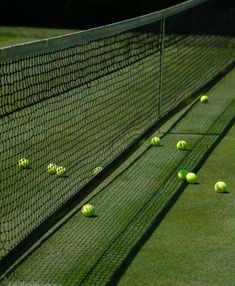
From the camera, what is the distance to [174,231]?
256 inches

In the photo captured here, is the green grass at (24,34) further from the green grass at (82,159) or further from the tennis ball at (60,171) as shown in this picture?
the tennis ball at (60,171)

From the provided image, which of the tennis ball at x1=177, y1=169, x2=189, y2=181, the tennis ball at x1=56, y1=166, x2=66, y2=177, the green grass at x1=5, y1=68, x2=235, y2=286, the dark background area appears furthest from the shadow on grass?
the dark background area

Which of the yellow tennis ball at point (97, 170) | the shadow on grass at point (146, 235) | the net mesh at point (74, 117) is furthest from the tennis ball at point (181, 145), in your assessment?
the yellow tennis ball at point (97, 170)

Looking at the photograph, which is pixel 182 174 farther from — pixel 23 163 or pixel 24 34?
pixel 24 34

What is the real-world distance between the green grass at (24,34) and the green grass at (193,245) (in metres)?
13.5

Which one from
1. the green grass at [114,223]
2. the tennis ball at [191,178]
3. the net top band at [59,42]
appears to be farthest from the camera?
the tennis ball at [191,178]

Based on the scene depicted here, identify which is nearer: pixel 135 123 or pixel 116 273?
pixel 116 273

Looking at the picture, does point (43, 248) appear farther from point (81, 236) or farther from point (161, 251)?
point (161, 251)

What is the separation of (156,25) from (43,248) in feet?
49.1

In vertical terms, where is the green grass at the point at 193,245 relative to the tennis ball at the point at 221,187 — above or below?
above

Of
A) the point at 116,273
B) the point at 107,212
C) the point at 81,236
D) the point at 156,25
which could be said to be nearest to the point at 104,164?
the point at 107,212

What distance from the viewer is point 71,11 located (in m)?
24.0

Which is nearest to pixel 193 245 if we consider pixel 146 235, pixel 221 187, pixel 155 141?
pixel 146 235

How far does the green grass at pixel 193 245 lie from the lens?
5570 millimetres
